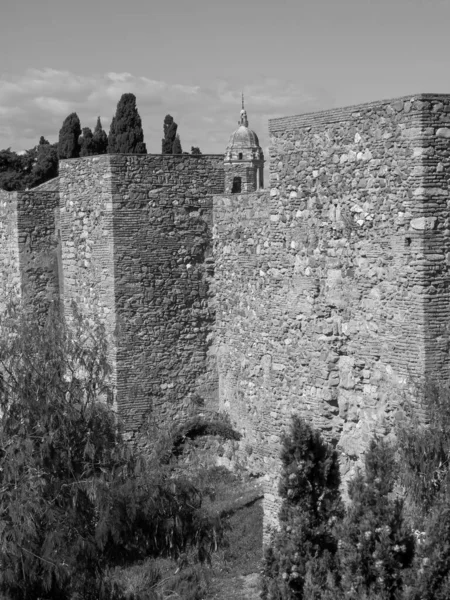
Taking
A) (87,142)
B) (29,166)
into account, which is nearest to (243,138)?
(87,142)

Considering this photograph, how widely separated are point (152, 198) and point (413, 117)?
5680 mm

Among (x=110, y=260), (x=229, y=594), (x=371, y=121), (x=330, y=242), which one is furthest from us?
(x=110, y=260)

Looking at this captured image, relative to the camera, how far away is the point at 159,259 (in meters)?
13.5

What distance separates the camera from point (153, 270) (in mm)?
13438

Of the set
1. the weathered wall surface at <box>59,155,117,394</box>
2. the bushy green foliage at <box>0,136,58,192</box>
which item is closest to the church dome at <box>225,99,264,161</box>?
the bushy green foliage at <box>0,136,58,192</box>

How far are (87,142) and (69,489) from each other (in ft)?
145

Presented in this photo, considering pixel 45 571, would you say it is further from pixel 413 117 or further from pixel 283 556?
pixel 413 117

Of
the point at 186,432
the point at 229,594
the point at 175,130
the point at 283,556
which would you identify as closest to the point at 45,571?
the point at 229,594

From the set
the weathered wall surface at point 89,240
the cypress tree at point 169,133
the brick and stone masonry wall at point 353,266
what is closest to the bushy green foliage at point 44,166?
the cypress tree at point 169,133

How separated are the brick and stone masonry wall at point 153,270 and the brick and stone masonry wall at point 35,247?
1920 mm

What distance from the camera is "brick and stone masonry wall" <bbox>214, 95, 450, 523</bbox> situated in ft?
27.3

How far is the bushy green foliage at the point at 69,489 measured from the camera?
9.52 metres

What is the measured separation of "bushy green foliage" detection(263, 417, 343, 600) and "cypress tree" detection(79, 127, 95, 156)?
4567 centimetres

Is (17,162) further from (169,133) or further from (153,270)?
(153,270)
